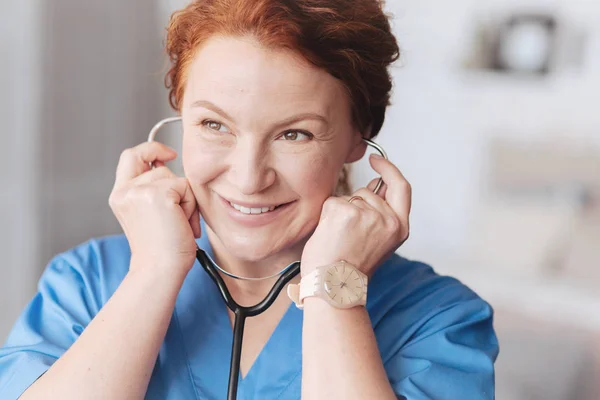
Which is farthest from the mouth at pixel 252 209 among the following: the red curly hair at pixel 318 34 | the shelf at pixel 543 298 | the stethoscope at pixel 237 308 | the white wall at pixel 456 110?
the white wall at pixel 456 110

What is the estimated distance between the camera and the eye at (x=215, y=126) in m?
1.25

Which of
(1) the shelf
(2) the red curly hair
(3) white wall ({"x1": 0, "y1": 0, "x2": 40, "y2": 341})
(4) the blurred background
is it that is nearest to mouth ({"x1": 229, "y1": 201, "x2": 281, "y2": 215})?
(2) the red curly hair

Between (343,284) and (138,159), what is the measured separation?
0.46 m

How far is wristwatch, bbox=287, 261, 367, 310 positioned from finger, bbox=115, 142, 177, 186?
0.39 meters

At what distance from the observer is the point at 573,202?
114 inches

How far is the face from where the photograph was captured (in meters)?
1.19

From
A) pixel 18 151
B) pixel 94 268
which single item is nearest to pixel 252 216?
pixel 94 268

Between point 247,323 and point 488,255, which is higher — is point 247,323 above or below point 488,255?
above

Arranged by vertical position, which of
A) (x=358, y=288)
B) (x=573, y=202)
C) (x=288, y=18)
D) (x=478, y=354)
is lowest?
(x=573, y=202)

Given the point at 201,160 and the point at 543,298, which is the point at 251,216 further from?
the point at 543,298

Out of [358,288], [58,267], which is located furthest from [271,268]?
[58,267]

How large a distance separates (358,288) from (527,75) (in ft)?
7.15

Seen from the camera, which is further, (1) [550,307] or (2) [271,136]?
(1) [550,307]

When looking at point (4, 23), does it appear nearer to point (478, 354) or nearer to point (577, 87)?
point (577, 87)
